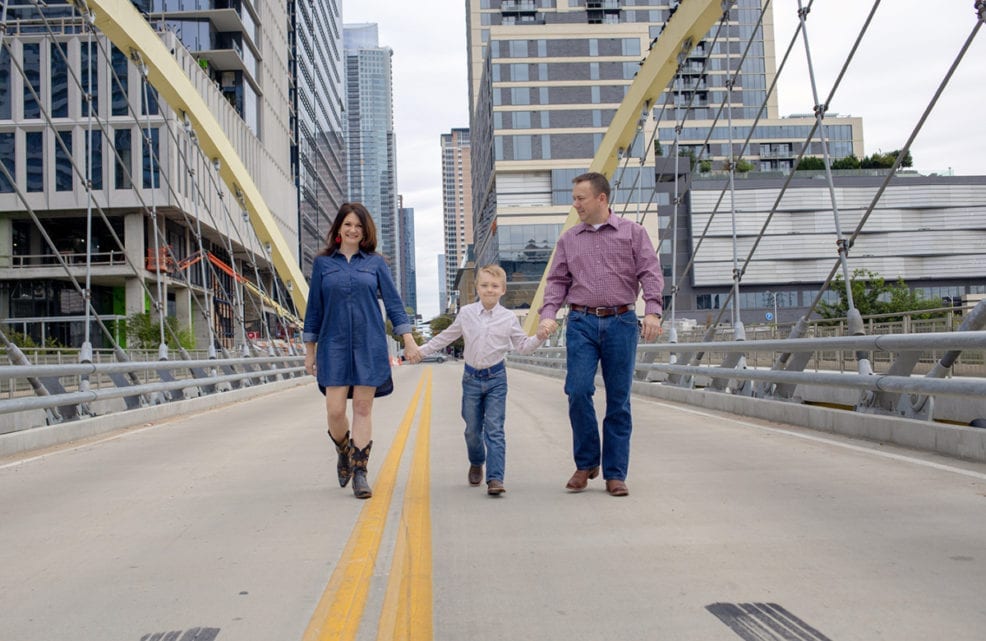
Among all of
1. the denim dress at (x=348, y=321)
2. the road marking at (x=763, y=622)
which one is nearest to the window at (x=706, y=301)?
the denim dress at (x=348, y=321)

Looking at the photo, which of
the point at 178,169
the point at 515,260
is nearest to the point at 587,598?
the point at 178,169

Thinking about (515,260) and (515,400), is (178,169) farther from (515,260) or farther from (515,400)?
(515,260)

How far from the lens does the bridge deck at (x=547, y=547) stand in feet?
10.7

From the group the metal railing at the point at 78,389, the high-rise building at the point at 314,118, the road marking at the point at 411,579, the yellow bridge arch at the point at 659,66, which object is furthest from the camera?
the high-rise building at the point at 314,118

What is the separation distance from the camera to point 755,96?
10969cm

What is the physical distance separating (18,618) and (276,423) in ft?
28.8

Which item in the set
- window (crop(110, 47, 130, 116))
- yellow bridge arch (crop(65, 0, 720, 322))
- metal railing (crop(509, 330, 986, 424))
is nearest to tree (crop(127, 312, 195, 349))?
window (crop(110, 47, 130, 116))

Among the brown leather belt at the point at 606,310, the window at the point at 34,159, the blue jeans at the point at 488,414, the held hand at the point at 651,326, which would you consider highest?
the window at the point at 34,159

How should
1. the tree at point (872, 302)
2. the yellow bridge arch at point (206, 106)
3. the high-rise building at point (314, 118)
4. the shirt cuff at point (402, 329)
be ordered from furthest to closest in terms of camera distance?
the high-rise building at point (314, 118)
the tree at point (872, 302)
the yellow bridge arch at point (206, 106)
the shirt cuff at point (402, 329)

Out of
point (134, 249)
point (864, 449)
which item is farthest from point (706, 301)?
point (864, 449)

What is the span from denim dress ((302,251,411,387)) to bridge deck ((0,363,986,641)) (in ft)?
2.85

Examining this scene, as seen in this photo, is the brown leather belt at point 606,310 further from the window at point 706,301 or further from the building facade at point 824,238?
the window at point 706,301

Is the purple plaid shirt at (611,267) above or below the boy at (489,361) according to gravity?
above

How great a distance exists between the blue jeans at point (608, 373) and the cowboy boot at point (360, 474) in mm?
1404
